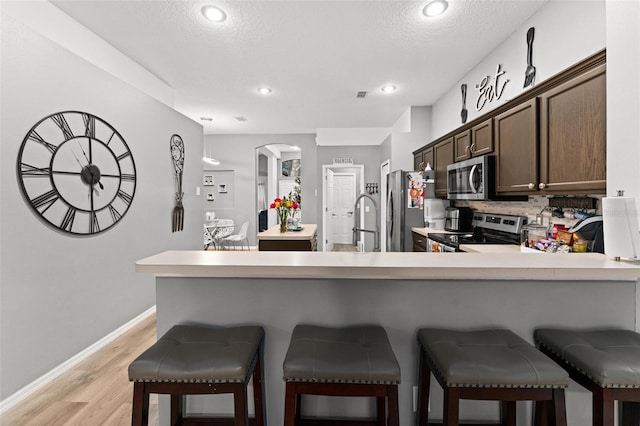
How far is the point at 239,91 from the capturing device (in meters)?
4.41

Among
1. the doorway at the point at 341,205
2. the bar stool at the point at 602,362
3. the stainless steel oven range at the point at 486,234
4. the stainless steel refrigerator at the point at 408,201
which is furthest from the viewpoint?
the doorway at the point at 341,205

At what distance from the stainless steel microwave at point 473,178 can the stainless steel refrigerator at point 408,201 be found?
0.72 m

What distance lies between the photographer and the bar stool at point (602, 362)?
111 cm

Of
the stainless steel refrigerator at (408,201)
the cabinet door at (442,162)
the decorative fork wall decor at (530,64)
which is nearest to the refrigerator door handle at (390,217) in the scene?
the stainless steel refrigerator at (408,201)

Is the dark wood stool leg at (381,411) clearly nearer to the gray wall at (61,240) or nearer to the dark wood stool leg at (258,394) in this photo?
the dark wood stool leg at (258,394)

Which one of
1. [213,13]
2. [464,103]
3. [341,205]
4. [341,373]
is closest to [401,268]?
[341,373]

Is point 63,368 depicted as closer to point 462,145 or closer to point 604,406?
point 604,406

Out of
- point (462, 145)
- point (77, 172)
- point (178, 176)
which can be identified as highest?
point (462, 145)

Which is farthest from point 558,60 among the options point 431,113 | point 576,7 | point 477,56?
point 431,113

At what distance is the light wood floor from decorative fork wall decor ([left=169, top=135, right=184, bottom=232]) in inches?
65.9

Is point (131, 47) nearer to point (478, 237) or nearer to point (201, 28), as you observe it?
point (201, 28)

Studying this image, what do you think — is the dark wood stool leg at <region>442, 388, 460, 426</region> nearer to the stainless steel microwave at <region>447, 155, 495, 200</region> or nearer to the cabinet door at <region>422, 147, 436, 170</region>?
the stainless steel microwave at <region>447, 155, 495, 200</region>

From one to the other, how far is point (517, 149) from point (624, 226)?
1340 millimetres

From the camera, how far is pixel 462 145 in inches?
140
